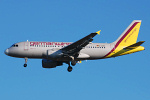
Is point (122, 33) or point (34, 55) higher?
point (122, 33)

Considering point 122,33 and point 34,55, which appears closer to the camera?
point 34,55

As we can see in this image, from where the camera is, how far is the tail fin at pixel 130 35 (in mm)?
67312

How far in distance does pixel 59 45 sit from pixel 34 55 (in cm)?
465

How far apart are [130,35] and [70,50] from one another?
13287mm

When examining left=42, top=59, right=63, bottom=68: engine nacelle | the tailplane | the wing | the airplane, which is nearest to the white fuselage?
the airplane

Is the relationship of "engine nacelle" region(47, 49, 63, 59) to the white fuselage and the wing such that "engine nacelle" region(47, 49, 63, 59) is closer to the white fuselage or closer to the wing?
the white fuselage

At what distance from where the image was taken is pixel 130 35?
226 ft

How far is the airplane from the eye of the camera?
61.4 m

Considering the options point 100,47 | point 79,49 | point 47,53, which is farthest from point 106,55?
point 47,53

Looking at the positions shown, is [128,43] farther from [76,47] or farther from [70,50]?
[70,50]

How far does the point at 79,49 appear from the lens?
61.8 m

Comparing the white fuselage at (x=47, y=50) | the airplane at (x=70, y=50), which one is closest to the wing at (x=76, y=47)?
the airplane at (x=70, y=50)

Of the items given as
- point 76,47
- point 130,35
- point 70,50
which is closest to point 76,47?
point 76,47

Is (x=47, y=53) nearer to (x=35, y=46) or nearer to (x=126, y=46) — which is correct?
(x=35, y=46)
